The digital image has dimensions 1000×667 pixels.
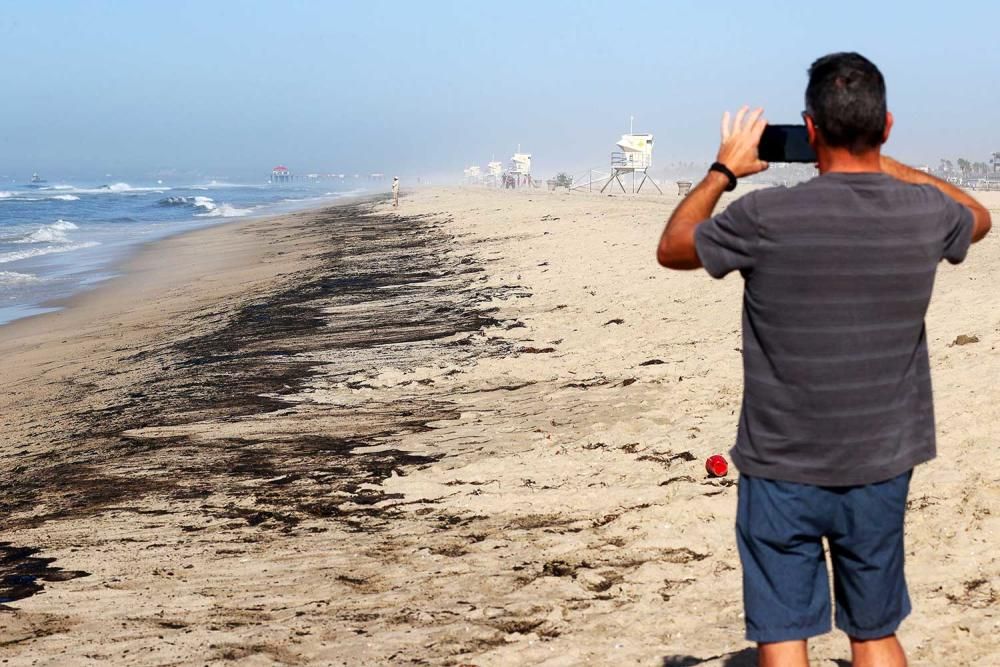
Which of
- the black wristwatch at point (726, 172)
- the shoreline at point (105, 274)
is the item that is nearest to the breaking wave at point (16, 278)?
the shoreline at point (105, 274)

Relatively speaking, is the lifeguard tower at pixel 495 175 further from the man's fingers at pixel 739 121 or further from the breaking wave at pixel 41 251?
the man's fingers at pixel 739 121

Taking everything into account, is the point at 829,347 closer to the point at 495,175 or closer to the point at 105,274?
the point at 105,274

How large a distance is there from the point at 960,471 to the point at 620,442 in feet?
6.47

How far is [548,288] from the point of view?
12.8 m

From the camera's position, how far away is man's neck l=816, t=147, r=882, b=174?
2338 millimetres

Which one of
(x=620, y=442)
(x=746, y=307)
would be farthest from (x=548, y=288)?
(x=746, y=307)

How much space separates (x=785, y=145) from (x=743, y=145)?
10 centimetres

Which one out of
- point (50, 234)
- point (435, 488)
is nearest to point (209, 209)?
point (50, 234)

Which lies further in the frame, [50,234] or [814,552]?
[50,234]

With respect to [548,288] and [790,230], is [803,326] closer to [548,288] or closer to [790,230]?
[790,230]

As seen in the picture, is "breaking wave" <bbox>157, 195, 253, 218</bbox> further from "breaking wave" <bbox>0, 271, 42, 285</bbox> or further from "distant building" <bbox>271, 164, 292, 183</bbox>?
"distant building" <bbox>271, 164, 292, 183</bbox>

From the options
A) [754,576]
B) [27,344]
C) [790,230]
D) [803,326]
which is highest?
[790,230]

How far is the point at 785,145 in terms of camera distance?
2.45 m

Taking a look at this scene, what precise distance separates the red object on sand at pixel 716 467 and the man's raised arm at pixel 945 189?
318 cm
